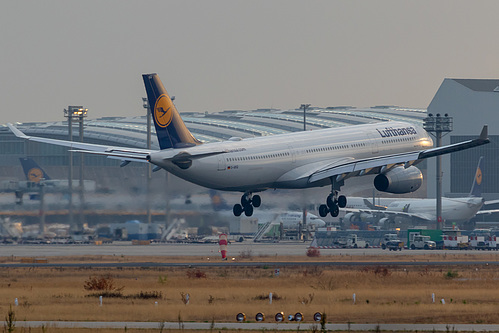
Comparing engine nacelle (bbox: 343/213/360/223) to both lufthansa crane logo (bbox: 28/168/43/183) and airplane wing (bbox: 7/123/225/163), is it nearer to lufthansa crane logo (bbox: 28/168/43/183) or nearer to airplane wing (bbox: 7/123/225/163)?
lufthansa crane logo (bbox: 28/168/43/183)

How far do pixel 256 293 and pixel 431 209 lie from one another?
109 meters

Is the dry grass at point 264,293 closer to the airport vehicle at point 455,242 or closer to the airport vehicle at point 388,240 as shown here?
the airport vehicle at point 388,240

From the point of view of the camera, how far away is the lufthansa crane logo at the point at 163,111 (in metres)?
72.9

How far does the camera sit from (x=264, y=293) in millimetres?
Answer: 63906

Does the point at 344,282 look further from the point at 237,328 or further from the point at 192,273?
the point at 237,328

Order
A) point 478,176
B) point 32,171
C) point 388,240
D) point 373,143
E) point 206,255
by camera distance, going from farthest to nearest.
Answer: point 478,176 < point 32,171 < point 388,240 < point 206,255 < point 373,143

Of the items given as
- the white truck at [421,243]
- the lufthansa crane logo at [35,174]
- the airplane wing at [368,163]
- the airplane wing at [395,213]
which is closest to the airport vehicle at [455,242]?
the white truck at [421,243]

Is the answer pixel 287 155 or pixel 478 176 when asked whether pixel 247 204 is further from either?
pixel 478 176

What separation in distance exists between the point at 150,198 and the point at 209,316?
4117cm

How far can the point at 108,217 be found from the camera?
97.4 meters

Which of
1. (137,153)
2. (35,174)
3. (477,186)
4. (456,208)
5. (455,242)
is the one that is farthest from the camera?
(477,186)

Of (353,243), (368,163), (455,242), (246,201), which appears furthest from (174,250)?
(368,163)

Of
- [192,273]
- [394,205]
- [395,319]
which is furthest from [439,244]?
[395,319]

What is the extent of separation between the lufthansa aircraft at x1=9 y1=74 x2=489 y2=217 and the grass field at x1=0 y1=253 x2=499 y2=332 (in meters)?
6.95
